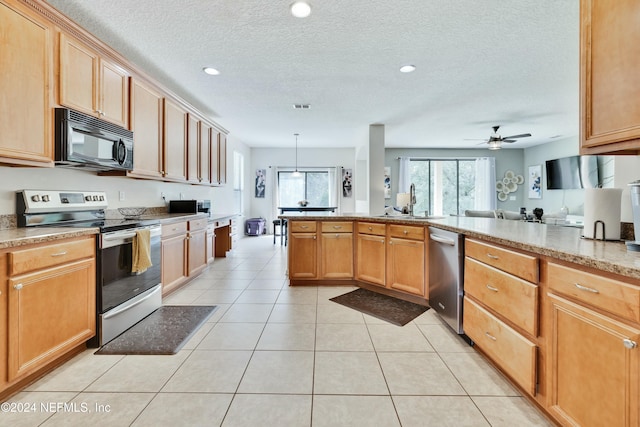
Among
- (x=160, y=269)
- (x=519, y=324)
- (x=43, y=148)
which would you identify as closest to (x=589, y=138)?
(x=519, y=324)

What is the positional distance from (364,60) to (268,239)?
5.53 m

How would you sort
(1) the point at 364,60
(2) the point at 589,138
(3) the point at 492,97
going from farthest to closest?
(3) the point at 492,97
(1) the point at 364,60
(2) the point at 589,138

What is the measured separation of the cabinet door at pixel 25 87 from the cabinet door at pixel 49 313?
0.80m

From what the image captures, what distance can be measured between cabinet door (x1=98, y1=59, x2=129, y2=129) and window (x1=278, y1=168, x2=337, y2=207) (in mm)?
5721

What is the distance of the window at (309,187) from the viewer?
8.47 meters

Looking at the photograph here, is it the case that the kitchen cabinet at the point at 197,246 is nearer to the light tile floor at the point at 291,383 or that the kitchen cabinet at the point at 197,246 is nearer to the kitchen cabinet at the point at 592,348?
the light tile floor at the point at 291,383

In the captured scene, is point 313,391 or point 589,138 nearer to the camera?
point 589,138

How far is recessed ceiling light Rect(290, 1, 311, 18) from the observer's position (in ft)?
6.64

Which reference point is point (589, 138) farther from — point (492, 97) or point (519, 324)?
point (492, 97)

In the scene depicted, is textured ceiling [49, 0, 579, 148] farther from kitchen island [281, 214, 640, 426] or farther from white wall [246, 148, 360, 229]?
white wall [246, 148, 360, 229]

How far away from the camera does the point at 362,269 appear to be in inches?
137

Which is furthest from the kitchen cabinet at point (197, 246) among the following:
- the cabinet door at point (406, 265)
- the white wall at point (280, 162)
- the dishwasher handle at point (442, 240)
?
the white wall at point (280, 162)

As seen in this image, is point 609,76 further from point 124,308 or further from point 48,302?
point 124,308

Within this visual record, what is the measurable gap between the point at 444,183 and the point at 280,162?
193 inches
